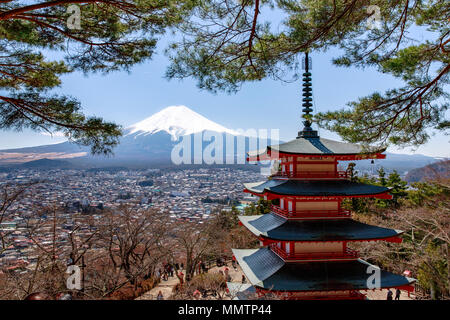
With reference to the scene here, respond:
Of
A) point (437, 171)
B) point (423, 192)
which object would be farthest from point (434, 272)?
point (423, 192)

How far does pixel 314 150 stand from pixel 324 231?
2.24 m

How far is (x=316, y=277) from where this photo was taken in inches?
255

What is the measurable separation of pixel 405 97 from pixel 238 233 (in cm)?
1453

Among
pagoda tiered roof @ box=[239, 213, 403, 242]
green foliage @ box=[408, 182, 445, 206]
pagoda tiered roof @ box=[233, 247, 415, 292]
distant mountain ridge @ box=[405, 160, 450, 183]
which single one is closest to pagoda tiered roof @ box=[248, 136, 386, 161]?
pagoda tiered roof @ box=[239, 213, 403, 242]

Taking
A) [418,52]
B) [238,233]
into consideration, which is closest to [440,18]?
[418,52]

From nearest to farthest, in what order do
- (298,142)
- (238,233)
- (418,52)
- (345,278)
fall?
(418,52), (345,278), (298,142), (238,233)

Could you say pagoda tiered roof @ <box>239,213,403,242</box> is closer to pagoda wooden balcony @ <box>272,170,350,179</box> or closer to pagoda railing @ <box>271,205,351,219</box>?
pagoda railing @ <box>271,205,351,219</box>

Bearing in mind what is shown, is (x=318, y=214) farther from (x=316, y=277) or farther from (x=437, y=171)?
(x=437, y=171)

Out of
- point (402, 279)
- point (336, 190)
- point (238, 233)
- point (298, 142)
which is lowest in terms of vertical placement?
point (238, 233)

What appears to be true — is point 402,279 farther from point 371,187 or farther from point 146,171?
point 146,171

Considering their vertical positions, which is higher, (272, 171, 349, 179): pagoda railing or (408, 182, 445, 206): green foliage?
(272, 171, 349, 179): pagoda railing

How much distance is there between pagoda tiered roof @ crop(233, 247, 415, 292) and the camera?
6176 mm

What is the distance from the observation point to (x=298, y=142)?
7973 millimetres

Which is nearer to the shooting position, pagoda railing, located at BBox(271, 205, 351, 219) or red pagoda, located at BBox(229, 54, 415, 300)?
red pagoda, located at BBox(229, 54, 415, 300)
